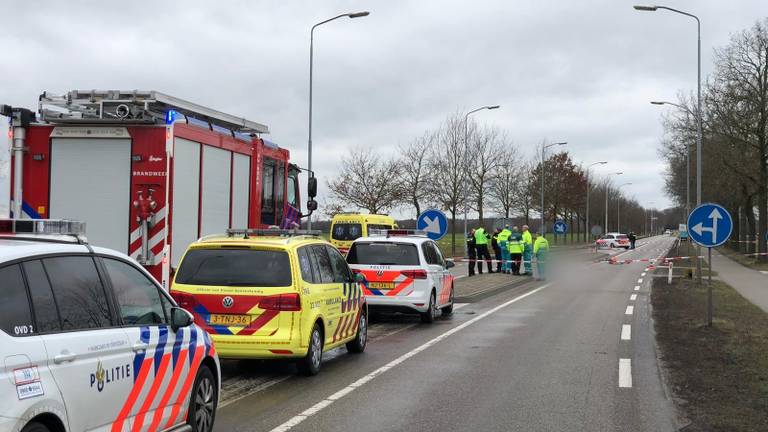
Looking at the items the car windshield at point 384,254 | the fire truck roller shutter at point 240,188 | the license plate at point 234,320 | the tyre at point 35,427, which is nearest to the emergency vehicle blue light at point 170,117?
the fire truck roller shutter at point 240,188

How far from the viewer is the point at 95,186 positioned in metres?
10.5

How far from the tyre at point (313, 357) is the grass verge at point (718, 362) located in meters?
4.02

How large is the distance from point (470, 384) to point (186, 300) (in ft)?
11.0

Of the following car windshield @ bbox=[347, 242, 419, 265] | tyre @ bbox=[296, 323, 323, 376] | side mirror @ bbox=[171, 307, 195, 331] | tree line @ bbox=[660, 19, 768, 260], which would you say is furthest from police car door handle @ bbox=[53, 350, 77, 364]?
tree line @ bbox=[660, 19, 768, 260]

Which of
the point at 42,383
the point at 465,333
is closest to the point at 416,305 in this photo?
the point at 465,333

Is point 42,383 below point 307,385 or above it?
above

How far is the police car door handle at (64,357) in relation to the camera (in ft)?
13.8

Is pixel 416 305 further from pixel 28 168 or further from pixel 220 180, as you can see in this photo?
pixel 28 168

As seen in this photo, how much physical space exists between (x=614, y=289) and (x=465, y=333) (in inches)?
485

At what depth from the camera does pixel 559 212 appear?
68812 millimetres

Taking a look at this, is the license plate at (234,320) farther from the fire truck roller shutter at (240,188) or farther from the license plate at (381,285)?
the license plate at (381,285)

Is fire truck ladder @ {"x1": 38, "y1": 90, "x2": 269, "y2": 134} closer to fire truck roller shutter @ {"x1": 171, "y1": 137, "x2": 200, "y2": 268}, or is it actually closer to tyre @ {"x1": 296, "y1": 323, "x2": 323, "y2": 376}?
fire truck roller shutter @ {"x1": 171, "y1": 137, "x2": 200, "y2": 268}

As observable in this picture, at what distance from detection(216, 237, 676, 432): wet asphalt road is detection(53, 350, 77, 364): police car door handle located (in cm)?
250

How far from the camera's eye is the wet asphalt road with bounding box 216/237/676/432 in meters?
6.96
